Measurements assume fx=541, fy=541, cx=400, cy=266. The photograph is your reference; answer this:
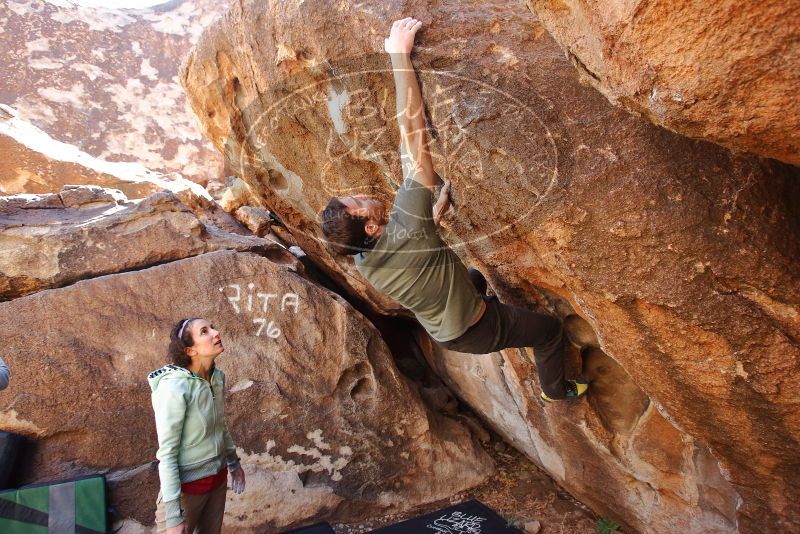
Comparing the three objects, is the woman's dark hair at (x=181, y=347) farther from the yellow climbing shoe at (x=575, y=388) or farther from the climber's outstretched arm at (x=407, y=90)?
the yellow climbing shoe at (x=575, y=388)

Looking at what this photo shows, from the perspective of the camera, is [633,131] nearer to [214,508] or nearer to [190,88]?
[214,508]


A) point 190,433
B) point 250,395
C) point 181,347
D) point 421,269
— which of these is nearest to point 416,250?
point 421,269

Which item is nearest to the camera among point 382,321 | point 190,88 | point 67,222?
point 67,222

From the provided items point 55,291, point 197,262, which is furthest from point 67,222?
point 197,262

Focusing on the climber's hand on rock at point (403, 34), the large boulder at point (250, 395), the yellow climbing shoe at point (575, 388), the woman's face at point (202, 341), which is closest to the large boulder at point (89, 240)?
the large boulder at point (250, 395)

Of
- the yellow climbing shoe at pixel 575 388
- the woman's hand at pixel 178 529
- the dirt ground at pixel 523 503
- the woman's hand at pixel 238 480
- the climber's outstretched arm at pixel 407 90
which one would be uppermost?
the climber's outstretched arm at pixel 407 90

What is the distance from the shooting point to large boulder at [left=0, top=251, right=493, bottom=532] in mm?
3084

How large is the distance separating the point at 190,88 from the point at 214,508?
3.25 meters

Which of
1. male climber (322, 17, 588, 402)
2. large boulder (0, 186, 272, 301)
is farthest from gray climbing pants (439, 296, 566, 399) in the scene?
large boulder (0, 186, 272, 301)

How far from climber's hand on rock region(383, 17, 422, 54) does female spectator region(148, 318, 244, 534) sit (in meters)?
1.36

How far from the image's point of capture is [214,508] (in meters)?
2.19

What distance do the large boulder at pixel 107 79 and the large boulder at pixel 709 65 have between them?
12.2 m

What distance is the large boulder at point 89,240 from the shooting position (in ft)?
11.8

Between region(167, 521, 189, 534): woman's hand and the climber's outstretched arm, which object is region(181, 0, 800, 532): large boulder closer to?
the climber's outstretched arm
